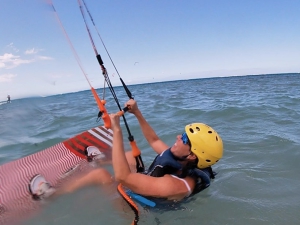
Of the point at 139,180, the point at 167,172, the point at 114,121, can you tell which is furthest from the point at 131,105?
the point at 139,180

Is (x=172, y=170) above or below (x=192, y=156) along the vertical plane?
below

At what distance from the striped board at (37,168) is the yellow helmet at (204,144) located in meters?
2.77

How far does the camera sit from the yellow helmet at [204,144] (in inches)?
138

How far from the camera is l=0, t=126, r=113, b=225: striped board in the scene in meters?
4.13

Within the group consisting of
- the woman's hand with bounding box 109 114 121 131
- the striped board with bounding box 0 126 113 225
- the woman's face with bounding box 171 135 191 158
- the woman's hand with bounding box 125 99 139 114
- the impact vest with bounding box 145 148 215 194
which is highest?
the woman's hand with bounding box 125 99 139 114

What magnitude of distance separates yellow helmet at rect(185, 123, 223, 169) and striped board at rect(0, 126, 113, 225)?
9.08 feet

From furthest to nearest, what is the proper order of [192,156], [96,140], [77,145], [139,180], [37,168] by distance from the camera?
[96,140] < [77,145] < [37,168] < [192,156] < [139,180]

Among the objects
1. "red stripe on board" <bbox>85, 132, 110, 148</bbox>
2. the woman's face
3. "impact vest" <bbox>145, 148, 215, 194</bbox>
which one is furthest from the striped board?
the woman's face

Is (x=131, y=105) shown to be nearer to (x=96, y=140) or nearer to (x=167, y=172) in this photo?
(x=167, y=172)

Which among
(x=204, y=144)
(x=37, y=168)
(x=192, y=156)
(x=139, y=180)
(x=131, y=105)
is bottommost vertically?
(x=37, y=168)

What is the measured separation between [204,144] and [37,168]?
10.7 feet

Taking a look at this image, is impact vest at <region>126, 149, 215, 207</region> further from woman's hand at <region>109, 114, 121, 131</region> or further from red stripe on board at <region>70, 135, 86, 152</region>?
red stripe on board at <region>70, 135, 86, 152</region>

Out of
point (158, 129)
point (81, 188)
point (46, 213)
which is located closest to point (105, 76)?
point (81, 188)

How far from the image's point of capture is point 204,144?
11.5 feet
